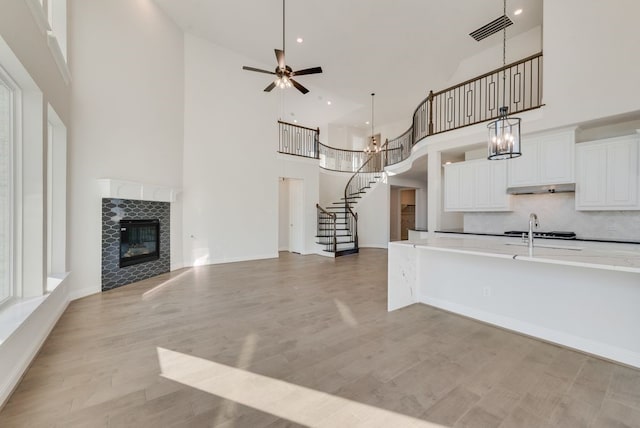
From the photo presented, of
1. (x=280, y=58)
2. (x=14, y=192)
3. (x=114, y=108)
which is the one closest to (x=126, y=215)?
(x=114, y=108)

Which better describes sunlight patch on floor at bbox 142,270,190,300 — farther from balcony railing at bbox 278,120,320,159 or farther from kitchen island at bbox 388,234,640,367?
balcony railing at bbox 278,120,320,159

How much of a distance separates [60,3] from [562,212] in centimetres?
881

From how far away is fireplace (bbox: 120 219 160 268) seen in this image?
4.82 m

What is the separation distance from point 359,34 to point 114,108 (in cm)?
542

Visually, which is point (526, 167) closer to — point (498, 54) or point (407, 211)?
point (498, 54)

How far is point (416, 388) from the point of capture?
2.02 metres

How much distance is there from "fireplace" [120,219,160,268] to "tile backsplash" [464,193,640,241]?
7.13 metres

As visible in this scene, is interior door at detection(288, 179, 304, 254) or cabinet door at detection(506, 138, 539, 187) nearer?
cabinet door at detection(506, 138, 539, 187)

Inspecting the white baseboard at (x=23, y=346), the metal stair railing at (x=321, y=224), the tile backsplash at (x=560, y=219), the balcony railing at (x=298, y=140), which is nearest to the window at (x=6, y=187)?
the white baseboard at (x=23, y=346)

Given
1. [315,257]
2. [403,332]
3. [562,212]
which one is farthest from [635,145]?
[315,257]

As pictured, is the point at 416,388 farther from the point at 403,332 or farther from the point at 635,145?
the point at 635,145

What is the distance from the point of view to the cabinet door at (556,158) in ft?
14.2

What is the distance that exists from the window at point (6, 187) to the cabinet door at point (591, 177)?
7318mm

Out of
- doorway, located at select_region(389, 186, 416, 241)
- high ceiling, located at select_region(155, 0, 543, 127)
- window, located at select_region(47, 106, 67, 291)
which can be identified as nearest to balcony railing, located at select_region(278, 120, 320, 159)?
high ceiling, located at select_region(155, 0, 543, 127)
